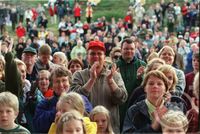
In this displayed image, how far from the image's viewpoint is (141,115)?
6516 mm

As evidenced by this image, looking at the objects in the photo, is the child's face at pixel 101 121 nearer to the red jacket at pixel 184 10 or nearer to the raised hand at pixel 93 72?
the raised hand at pixel 93 72

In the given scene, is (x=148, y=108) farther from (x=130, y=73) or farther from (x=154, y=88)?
(x=130, y=73)

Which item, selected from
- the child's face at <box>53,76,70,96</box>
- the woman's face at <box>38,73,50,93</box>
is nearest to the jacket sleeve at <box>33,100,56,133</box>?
the child's face at <box>53,76,70,96</box>

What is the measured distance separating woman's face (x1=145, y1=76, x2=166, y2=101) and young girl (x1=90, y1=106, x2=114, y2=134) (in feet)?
1.99

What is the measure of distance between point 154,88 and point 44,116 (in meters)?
1.41

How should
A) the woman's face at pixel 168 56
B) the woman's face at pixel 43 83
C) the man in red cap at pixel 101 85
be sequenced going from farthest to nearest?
the woman's face at pixel 168 56 → the woman's face at pixel 43 83 → the man in red cap at pixel 101 85

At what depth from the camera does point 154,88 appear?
660 centimetres

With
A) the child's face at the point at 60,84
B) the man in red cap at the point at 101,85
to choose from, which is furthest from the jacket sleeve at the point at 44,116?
the man in red cap at the point at 101,85

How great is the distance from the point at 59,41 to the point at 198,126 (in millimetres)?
22426

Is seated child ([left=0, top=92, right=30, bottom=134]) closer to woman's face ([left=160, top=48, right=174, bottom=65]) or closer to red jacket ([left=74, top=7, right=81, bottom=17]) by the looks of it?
woman's face ([left=160, top=48, right=174, bottom=65])

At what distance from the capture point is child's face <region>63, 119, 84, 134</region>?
600 cm

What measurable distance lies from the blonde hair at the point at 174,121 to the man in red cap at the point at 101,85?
2093 mm

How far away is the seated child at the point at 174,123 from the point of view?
A: 18.5 ft

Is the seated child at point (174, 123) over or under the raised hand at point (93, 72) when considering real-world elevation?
under
